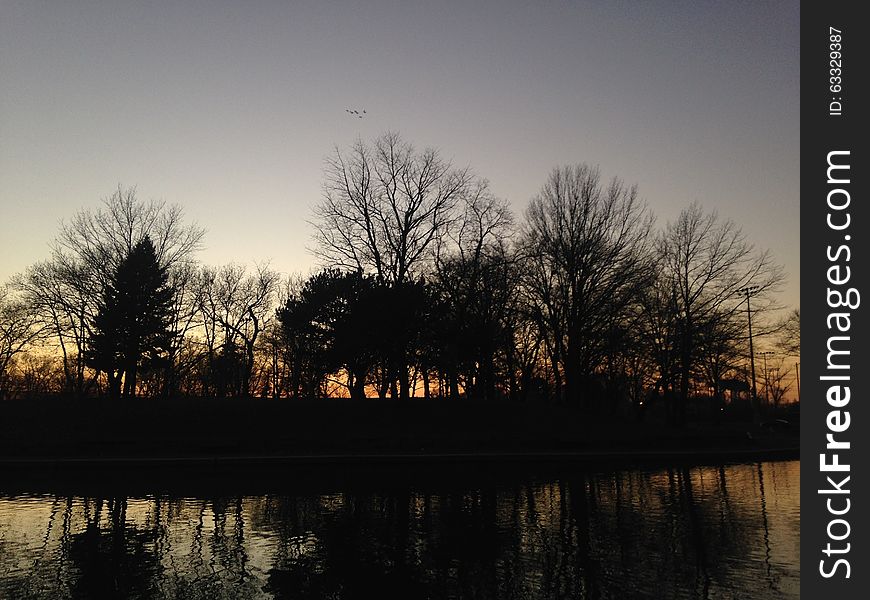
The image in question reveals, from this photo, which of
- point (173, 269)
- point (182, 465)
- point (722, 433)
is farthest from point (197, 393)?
point (722, 433)

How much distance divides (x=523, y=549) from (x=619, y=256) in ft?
109

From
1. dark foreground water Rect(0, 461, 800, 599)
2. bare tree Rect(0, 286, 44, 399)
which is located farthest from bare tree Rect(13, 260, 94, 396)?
dark foreground water Rect(0, 461, 800, 599)

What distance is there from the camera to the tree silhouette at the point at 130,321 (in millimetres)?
A: 45188

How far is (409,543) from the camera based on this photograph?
511 inches

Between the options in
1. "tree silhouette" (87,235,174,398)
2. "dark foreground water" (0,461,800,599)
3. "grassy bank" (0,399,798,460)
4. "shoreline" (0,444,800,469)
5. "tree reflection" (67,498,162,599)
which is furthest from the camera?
"tree silhouette" (87,235,174,398)

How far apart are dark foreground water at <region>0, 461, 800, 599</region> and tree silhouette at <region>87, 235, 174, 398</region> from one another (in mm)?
26432

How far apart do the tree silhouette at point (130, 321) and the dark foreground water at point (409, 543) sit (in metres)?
26.4

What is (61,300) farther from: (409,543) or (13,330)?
(409,543)

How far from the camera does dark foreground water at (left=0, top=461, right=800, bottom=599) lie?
32.2 feet

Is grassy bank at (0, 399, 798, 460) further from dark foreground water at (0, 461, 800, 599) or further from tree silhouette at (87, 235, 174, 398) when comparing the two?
dark foreground water at (0, 461, 800, 599)

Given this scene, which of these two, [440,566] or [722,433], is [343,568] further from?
[722,433]

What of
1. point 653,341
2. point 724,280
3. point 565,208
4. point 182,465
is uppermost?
point 565,208

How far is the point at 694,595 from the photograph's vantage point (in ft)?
30.3

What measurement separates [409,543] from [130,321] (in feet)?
127
